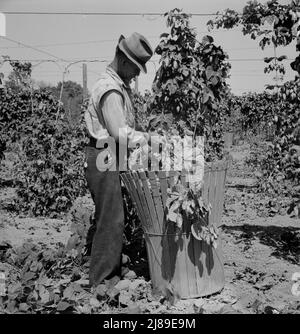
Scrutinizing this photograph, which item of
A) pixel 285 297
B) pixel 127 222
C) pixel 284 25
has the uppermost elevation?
pixel 284 25

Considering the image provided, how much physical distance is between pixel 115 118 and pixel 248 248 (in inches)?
96.0

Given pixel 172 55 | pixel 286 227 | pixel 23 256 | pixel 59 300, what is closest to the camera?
pixel 59 300

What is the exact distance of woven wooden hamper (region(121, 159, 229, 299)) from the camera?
3.28m

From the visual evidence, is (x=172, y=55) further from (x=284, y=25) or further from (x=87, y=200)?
(x=87, y=200)

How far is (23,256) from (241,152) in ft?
54.5

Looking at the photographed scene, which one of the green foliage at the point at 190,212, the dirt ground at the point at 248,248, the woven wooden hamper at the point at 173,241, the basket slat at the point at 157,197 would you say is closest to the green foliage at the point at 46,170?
the dirt ground at the point at 248,248

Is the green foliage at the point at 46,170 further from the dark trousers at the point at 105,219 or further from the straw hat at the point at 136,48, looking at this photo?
the straw hat at the point at 136,48

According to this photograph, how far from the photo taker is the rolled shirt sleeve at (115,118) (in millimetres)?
3291

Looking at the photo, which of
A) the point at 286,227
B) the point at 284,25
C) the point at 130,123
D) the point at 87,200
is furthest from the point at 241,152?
the point at 130,123

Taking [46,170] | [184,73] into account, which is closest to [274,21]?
[184,73]

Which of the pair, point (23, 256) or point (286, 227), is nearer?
point (23, 256)

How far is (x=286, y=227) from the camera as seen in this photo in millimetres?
6004

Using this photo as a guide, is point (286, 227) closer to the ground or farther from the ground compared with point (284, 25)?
closer to the ground
